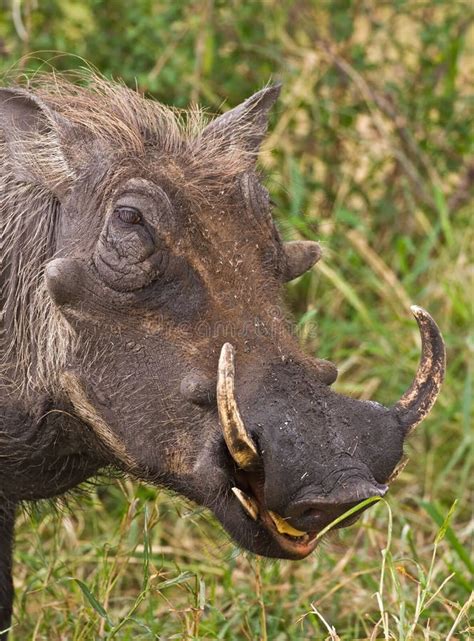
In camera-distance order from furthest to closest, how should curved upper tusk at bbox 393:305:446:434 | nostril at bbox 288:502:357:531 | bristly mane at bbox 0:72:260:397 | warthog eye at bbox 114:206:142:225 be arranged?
bristly mane at bbox 0:72:260:397
warthog eye at bbox 114:206:142:225
curved upper tusk at bbox 393:305:446:434
nostril at bbox 288:502:357:531

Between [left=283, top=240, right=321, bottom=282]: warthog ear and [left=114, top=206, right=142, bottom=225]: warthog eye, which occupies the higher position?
[left=114, top=206, right=142, bottom=225]: warthog eye

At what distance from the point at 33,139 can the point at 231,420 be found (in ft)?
3.07

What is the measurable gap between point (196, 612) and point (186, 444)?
0.55 m

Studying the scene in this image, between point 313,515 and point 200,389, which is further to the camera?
point 200,389

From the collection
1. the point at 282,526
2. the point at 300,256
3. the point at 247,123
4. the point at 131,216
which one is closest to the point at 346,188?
the point at 247,123

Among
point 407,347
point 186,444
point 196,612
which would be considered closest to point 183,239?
point 186,444

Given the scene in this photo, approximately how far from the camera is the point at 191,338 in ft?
8.55

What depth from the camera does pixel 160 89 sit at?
4984 millimetres

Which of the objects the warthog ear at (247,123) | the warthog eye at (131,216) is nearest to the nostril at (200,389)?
the warthog eye at (131,216)

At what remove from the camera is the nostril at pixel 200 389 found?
2.54 metres

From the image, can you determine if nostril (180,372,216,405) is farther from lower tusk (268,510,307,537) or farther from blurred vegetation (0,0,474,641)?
blurred vegetation (0,0,474,641)

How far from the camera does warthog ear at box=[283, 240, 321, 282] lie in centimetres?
300

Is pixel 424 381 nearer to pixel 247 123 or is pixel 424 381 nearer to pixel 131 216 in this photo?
pixel 131 216

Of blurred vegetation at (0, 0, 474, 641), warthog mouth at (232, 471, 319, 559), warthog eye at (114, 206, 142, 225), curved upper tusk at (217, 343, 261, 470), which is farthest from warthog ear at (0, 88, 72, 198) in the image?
blurred vegetation at (0, 0, 474, 641)
